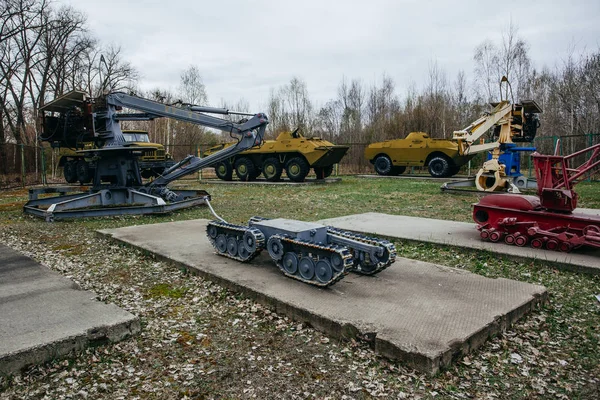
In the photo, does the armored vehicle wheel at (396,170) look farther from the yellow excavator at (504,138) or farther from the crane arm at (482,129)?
the yellow excavator at (504,138)

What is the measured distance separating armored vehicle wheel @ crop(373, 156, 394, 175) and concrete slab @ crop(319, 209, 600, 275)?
14038 mm

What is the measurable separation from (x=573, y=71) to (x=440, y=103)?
8852 mm

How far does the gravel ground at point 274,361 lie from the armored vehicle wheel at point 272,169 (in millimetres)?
15090

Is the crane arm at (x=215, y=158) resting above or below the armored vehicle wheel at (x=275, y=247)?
above

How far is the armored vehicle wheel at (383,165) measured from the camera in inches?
870

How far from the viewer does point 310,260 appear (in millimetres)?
4082

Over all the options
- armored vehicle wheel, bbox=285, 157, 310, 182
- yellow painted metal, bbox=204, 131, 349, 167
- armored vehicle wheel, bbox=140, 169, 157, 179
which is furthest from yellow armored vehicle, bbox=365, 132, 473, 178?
armored vehicle wheel, bbox=140, 169, 157, 179

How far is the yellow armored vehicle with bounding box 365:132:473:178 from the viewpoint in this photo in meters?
19.9

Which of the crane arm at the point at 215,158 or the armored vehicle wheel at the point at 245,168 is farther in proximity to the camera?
the armored vehicle wheel at the point at 245,168

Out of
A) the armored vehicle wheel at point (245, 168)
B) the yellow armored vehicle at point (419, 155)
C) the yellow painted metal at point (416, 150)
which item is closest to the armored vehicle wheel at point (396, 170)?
the yellow armored vehicle at point (419, 155)

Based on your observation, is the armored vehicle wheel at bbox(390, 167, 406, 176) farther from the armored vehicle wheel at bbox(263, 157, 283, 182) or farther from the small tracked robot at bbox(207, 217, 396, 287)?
the small tracked robot at bbox(207, 217, 396, 287)

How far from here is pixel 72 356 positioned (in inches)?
119

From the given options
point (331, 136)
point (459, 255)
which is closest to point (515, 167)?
point (459, 255)

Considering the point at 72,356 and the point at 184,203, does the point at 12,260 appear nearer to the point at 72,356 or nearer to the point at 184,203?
the point at 72,356
